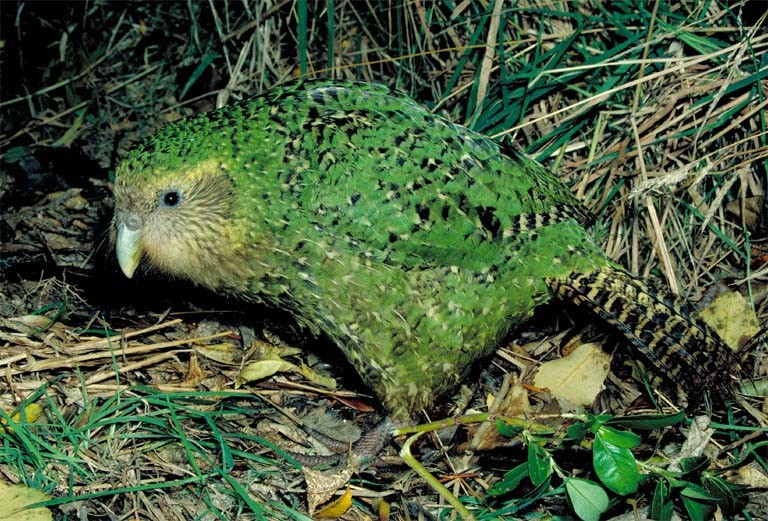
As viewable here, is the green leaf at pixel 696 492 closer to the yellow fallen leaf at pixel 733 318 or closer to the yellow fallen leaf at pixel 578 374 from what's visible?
the yellow fallen leaf at pixel 578 374

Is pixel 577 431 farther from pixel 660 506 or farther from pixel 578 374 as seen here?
pixel 578 374

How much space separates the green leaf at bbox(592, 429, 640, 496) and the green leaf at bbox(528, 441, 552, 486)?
18 cm

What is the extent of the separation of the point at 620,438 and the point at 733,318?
3.70 ft

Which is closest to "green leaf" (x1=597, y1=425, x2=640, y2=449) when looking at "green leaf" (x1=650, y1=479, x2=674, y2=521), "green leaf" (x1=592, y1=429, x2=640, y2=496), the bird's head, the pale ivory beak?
"green leaf" (x1=592, y1=429, x2=640, y2=496)

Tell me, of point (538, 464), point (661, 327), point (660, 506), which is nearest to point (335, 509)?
point (538, 464)

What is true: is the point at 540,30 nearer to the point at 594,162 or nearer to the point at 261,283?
the point at 594,162

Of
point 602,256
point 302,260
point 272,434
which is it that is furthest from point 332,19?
point 272,434

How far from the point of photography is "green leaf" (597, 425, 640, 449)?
299cm

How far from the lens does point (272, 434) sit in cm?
356

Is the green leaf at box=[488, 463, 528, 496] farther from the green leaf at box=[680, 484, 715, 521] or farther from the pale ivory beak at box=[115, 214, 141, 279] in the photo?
the pale ivory beak at box=[115, 214, 141, 279]

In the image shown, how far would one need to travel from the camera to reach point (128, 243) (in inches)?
135

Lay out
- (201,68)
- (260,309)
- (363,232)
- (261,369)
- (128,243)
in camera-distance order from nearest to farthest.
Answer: (363,232) < (128,243) < (261,369) < (260,309) < (201,68)

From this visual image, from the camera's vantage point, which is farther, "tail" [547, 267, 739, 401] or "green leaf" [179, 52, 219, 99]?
"green leaf" [179, 52, 219, 99]

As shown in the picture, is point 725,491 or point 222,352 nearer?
point 725,491
